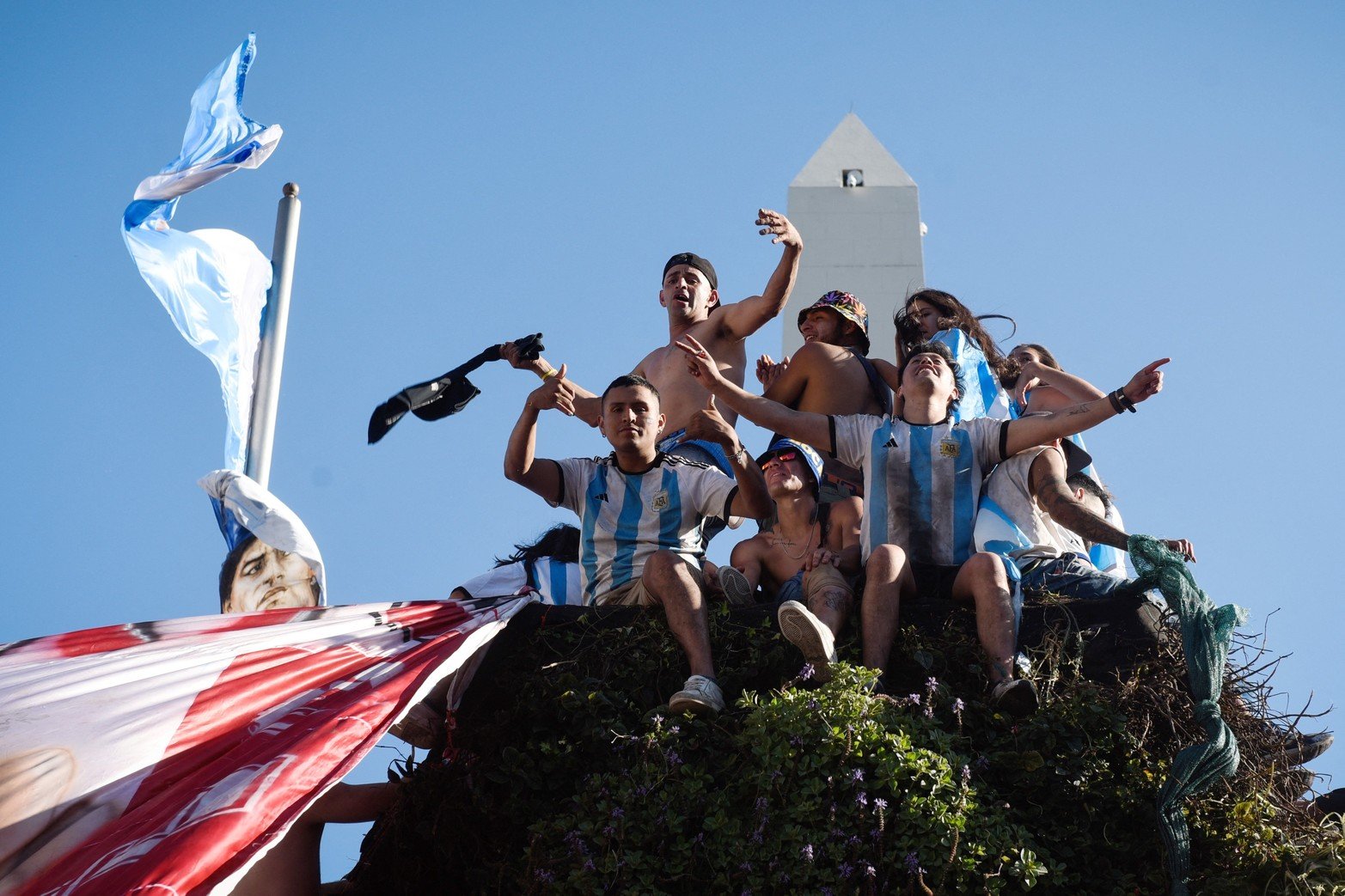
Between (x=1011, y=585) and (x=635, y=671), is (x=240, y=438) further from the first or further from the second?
(x=1011, y=585)

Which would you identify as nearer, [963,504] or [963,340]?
[963,504]

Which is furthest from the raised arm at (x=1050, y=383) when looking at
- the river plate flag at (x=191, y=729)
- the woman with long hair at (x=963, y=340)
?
the river plate flag at (x=191, y=729)

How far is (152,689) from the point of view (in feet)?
14.1

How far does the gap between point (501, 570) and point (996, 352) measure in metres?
2.64

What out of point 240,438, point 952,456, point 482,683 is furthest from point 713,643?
point 240,438

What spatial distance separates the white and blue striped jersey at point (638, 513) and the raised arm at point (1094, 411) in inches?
45.4

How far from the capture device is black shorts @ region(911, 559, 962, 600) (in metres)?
5.13

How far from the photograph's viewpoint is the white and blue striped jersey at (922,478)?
209 inches

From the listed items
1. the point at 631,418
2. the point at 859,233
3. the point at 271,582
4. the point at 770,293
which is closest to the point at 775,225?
the point at 770,293

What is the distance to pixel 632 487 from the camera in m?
5.62

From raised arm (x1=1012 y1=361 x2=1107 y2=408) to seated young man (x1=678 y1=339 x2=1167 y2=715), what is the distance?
3.11 ft

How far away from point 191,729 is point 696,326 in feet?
11.7

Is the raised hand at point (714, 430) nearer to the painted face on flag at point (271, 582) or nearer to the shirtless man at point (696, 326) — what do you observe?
the shirtless man at point (696, 326)

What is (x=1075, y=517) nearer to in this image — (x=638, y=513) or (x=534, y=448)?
(x=638, y=513)
